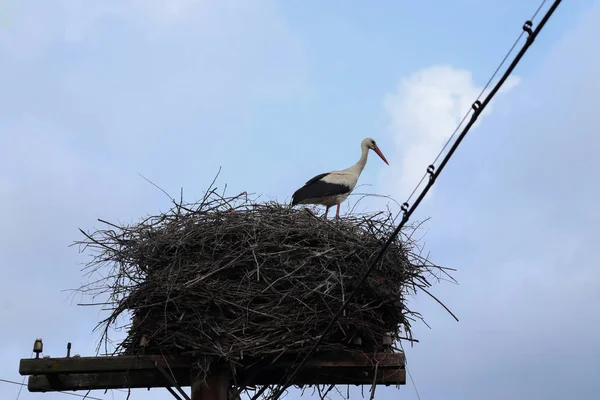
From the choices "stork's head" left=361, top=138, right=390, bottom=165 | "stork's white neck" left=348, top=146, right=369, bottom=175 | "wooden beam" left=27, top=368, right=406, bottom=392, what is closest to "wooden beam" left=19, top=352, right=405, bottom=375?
"wooden beam" left=27, top=368, right=406, bottom=392

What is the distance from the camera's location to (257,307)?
6543mm

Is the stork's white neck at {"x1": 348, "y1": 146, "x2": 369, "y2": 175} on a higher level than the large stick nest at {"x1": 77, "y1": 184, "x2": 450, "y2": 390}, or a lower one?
higher

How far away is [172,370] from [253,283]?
2.86 feet

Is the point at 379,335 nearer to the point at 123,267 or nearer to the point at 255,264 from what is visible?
the point at 255,264

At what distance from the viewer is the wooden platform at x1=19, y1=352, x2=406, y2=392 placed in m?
6.29

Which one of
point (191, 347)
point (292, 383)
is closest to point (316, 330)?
point (292, 383)

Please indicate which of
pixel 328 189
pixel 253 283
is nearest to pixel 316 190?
pixel 328 189

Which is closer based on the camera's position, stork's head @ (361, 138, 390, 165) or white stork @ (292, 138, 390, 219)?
white stork @ (292, 138, 390, 219)

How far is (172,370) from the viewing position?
6441 mm

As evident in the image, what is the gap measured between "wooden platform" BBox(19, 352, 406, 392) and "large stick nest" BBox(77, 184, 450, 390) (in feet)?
0.43

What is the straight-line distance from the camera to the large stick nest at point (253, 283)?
6406 mm

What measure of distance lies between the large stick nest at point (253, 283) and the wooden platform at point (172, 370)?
0.13 m

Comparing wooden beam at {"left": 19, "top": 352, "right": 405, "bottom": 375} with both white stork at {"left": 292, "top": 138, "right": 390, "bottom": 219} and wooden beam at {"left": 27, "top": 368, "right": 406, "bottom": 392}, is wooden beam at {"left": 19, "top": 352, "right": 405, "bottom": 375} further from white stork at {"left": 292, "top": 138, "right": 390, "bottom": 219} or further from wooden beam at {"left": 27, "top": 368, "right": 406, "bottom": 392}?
white stork at {"left": 292, "top": 138, "right": 390, "bottom": 219}

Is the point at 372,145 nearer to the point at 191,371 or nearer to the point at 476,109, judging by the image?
the point at 191,371
